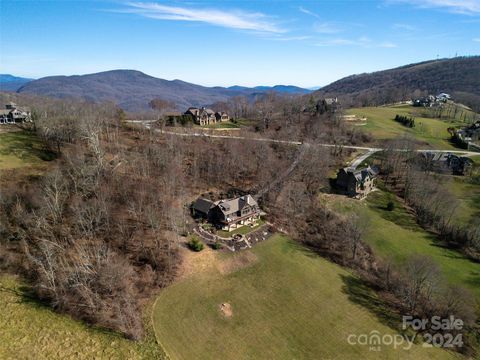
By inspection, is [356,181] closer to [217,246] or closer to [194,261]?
[217,246]

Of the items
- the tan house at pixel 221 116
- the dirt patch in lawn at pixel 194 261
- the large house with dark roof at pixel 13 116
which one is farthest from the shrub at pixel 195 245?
the large house with dark roof at pixel 13 116

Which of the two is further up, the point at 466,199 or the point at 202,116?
the point at 202,116

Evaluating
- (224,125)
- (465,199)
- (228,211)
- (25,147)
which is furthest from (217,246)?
(224,125)

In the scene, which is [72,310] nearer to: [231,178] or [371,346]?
[371,346]

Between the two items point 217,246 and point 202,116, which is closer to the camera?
point 217,246

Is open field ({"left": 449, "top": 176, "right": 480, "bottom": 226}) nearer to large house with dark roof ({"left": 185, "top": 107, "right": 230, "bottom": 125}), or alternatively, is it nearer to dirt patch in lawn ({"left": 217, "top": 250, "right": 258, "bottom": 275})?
dirt patch in lawn ({"left": 217, "top": 250, "right": 258, "bottom": 275})

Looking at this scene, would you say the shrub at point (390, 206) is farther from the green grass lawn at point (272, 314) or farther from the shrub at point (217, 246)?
the shrub at point (217, 246)
